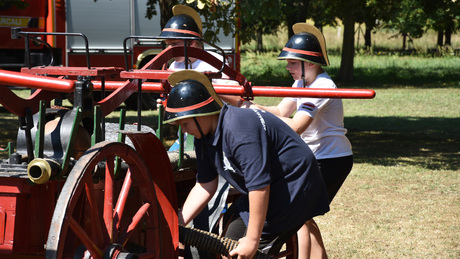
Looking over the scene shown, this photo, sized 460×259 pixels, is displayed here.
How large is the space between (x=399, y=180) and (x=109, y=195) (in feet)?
18.2

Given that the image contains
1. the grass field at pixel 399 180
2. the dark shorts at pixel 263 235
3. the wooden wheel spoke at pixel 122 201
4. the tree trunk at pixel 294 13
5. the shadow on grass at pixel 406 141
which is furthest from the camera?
the tree trunk at pixel 294 13

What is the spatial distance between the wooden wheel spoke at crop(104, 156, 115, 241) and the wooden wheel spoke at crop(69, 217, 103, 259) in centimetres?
15

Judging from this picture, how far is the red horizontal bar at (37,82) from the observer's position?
8.57 feet

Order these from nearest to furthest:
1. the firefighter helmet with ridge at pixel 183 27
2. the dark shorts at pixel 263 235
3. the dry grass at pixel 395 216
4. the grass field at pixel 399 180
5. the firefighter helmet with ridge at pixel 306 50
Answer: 1. the dark shorts at pixel 263 235
2. the firefighter helmet with ridge at pixel 306 50
3. the firefighter helmet with ridge at pixel 183 27
4. the dry grass at pixel 395 216
5. the grass field at pixel 399 180

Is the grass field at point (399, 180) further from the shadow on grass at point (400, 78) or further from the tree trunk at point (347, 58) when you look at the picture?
the tree trunk at point (347, 58)

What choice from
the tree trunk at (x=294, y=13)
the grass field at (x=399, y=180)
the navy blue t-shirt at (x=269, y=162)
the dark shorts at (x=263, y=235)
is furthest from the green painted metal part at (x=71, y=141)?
the tree trunk at (x=294, y=13)

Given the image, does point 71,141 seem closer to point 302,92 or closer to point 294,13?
point 302,92

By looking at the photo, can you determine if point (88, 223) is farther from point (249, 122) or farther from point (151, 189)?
point (249, 122)

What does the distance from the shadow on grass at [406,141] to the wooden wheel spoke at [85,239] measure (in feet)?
22.1

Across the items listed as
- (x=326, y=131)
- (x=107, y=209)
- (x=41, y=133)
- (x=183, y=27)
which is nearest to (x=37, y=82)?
(x=41, y=133)

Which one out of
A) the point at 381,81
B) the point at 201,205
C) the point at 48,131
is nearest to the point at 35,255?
the point at 48,131

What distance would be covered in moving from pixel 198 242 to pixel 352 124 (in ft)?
34.9

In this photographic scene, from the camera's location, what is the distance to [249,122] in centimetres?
296

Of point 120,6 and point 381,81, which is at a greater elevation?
point 120,6
